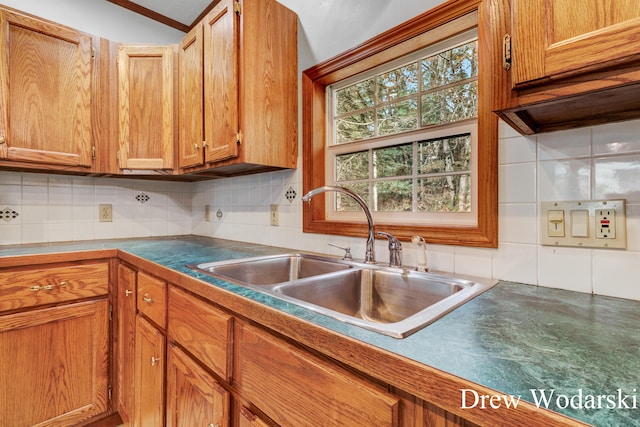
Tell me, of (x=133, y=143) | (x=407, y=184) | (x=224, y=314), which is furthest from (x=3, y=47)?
(x=407, y=184)

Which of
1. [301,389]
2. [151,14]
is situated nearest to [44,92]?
[151,14]

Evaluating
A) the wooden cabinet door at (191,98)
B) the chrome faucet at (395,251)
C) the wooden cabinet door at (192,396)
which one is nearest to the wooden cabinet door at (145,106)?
the wooden cabinet door at (191,98)

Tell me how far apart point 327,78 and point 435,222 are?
2.96ft

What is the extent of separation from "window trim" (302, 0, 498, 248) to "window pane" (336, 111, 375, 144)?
86 mm

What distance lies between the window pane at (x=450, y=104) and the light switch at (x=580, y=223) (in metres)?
0.51

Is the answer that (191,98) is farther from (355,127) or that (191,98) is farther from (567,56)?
(567,56)

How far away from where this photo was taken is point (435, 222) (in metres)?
1.25

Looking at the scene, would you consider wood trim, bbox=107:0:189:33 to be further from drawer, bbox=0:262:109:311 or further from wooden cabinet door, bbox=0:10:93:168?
drawer, bbox=0:262:109:311

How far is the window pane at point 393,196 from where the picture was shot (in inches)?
54.2

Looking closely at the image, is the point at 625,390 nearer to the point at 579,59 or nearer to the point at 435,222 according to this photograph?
the point at 579,59

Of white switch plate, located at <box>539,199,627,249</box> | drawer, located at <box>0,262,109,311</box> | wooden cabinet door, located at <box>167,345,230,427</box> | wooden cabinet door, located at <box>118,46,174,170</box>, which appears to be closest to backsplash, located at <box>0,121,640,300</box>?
white switch plate, located at <box>539,199,627,249</box>

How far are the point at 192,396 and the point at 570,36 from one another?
1340mm

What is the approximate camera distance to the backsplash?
79 centimetres

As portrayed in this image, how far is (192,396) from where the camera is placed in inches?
39.2
